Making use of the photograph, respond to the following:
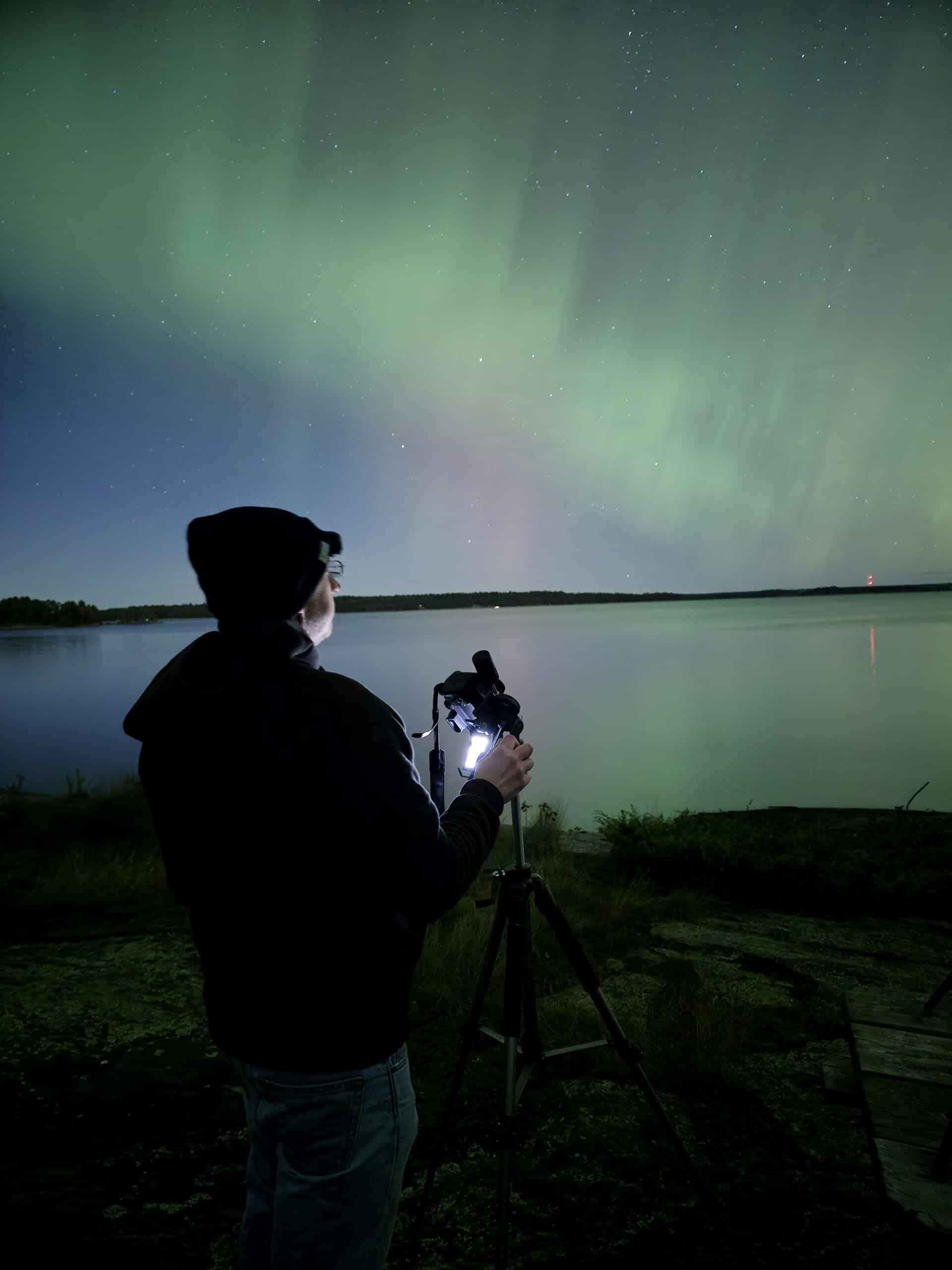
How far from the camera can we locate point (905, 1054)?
2.36 metres

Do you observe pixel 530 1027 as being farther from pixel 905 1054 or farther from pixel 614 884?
pixel 614 884

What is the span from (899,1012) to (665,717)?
22.1 metres

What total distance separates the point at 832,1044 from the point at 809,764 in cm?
1486

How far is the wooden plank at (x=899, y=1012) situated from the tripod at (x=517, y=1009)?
3.33ft

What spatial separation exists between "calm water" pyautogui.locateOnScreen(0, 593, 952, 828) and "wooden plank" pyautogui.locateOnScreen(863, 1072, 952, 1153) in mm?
4286

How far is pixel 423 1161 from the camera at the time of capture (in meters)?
2.47

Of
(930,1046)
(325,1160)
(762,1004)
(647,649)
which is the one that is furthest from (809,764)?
(647,649)

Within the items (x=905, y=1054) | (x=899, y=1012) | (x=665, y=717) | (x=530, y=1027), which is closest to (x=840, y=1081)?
(x=899, y=1012)

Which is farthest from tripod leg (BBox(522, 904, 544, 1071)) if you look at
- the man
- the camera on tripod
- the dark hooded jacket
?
the dark hooded jacket

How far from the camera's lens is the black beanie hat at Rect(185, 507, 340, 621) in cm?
121

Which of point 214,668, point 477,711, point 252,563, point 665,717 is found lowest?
point 665,717

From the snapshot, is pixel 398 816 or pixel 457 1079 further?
pixel 457 1079

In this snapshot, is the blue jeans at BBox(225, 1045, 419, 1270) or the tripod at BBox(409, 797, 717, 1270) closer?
the blue jeans at BBox(225, 1045, 419, 1270)

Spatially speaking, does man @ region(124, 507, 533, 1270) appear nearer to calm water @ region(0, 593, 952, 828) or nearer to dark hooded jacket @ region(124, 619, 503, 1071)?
dark hooded jacket @ region(124, 619, 503, 1071)
